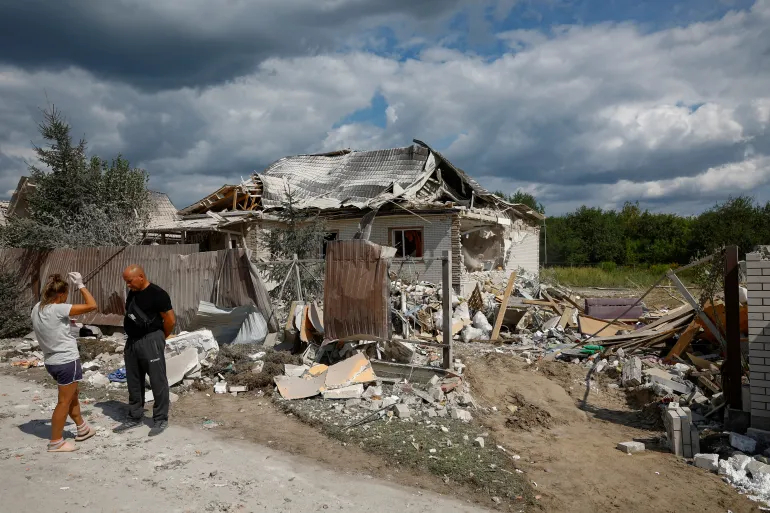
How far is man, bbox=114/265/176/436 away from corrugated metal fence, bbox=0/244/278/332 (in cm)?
358

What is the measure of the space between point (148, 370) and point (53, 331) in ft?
3.10

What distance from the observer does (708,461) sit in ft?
15.5

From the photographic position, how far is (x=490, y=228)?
18.1 m

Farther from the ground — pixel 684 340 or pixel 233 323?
pixel 233 323

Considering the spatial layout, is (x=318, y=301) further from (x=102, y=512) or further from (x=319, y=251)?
(x=102, y=512)

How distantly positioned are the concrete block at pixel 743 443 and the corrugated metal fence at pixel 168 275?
6.52m

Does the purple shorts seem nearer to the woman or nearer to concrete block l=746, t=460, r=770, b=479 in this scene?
the woman

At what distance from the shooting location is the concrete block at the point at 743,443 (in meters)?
4.98

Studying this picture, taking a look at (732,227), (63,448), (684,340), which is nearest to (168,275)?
(63,448)

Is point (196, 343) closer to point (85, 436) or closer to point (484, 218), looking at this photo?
point (85, 436)

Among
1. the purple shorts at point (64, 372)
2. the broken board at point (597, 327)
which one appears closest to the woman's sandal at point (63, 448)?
the purple shorts at point (64, 372)

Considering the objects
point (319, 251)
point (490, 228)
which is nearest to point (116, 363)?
point (319, 251)

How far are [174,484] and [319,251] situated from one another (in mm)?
7004

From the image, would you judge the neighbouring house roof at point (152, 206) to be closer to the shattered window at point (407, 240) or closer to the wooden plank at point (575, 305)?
the shattered window at point (407, 240)
